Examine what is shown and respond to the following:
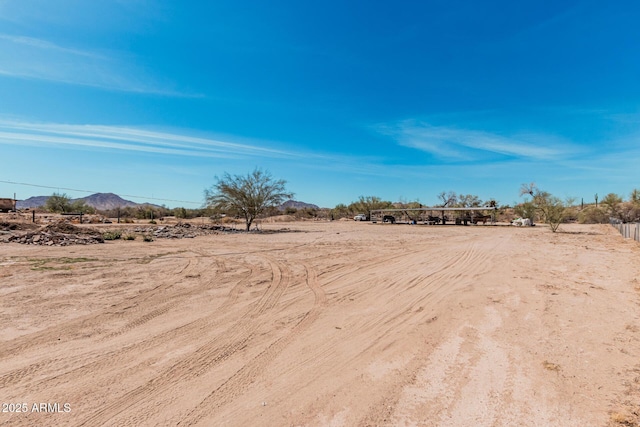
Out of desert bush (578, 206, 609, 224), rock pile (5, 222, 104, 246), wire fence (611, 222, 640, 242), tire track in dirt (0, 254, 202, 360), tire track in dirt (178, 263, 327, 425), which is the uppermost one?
desert bush (578, 206, 609, 224)

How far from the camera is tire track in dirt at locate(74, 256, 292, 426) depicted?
2766 mm

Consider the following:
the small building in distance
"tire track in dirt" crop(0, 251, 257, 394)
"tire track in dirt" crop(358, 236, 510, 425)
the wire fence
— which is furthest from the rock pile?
the wire fence

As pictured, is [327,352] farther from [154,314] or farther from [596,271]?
[596,271]

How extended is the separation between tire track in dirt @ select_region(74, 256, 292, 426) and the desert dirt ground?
2 cm

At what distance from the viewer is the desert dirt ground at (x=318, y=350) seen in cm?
280

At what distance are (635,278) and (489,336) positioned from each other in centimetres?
690

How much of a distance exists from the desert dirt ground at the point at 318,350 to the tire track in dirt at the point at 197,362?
2 centimetres

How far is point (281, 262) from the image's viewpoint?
10.8 m

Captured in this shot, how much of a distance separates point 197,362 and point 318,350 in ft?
4.93

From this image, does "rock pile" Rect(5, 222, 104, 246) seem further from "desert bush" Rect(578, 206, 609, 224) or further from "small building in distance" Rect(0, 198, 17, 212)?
"desert bush" Rect(578, 206, 609, 224)

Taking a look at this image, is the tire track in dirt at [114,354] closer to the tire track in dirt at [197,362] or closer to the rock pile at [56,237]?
the tire track in dirt at [197,362]

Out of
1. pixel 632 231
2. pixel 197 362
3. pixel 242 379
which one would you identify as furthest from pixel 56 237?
pixel 632 231

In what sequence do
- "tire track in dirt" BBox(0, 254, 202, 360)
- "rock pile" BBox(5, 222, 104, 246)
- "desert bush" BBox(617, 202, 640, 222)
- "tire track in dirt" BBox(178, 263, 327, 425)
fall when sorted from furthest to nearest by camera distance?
"desert bush" BBox(617, 202, 640, 222) → "rock pile" BBox(5, 222, 104, 246) → "tire track in dirt" BBox(0, 254, 202, 360) → "tire track in dirt" BBox(178, 263, 327, 425)

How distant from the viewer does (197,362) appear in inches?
143
